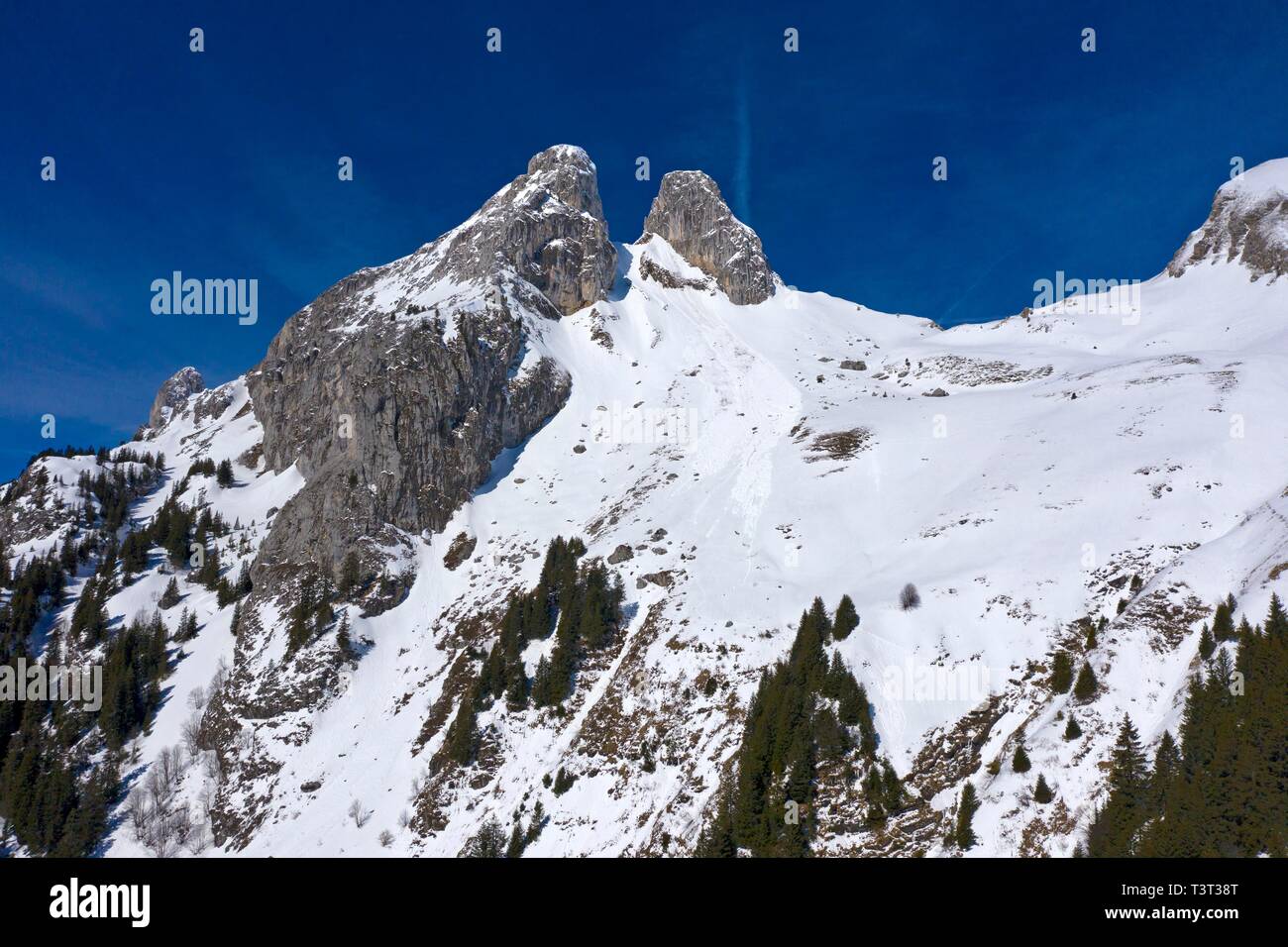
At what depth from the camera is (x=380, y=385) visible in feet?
348

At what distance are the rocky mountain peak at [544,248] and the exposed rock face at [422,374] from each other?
29cm

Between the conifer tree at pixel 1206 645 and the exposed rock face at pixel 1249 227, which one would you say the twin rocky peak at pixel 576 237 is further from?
the conifer tree at pixel 1206 645

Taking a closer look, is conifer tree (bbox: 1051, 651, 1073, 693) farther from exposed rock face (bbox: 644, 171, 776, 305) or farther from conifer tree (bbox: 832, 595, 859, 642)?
exposed rock face (bbox: 644, 171, 776, 305)

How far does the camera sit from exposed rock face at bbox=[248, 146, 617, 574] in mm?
99812

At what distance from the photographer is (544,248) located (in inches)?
5704

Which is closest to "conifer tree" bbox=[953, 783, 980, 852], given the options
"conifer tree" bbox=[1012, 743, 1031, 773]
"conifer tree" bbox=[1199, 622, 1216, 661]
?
"conifer tree" bbox=[1012, 743, 1031, 773]

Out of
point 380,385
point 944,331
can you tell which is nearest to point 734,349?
point 944,331

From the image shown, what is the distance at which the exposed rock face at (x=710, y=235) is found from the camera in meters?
162

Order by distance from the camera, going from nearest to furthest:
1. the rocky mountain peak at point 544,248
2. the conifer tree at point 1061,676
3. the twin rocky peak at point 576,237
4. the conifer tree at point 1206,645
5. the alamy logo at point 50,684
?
the conifer tree at point 1206,645 → the conifer tree at point 1061,676 → the alamy logo at point 50,684 → the rocky mountain peak at point 544,248 → the twin rocky peak at point 576,237

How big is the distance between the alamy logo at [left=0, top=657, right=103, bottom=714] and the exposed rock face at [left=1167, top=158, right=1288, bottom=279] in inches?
7705
